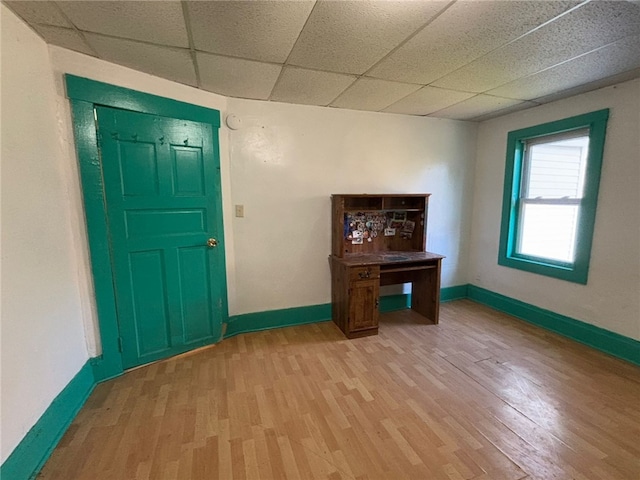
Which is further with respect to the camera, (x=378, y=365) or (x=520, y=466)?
(x=378, y=365)

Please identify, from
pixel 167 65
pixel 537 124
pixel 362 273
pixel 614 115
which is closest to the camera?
pixel 167 65

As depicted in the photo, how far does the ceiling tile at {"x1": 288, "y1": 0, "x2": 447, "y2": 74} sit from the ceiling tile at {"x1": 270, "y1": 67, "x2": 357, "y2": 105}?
14cm

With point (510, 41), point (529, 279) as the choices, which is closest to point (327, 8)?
point (510, 41)

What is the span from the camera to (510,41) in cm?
168

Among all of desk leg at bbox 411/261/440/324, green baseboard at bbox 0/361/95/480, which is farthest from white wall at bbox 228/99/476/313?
green baseboard at bbox 0/361/95/480

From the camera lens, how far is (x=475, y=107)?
9.83ft

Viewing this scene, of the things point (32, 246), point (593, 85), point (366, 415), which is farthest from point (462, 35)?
point (32, 246)

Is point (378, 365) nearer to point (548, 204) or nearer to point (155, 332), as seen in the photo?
point (155, 332)

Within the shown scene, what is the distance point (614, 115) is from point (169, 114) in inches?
144

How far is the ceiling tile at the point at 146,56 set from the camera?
5.55ft

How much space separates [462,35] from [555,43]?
2.02 ft

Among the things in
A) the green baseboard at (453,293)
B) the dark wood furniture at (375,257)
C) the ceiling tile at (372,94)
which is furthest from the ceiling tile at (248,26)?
the green baseboard at (453,293)

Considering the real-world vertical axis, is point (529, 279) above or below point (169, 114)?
below

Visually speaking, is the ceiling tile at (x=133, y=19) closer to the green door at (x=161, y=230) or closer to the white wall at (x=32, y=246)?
the white wall at (x=32, y=246)
